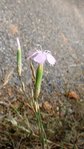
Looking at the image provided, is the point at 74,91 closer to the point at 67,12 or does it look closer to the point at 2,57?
the point at 2,57

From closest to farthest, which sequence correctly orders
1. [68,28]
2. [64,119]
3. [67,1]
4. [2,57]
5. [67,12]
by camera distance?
[64,119] < [2,57] < [68,28] < [67,12] < [67,1]

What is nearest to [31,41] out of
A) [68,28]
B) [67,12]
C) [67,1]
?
[68,28]

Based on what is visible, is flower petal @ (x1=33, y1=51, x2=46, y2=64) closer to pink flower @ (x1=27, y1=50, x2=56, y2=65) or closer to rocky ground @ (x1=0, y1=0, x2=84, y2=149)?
pink flower @ (x1=27, y1=50, x2=56, y2=65)

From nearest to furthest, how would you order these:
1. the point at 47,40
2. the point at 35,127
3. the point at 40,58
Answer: the point at 40,58, the point at 35,127, the point at 47,40

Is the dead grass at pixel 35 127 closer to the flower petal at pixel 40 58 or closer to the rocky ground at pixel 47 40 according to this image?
the rocky ground at pixel 47 40

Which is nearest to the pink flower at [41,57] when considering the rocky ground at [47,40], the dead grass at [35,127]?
the dead grass at [35,127]

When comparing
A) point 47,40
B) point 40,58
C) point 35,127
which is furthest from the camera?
point 47,40

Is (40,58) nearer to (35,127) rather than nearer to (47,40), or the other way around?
(35,127)

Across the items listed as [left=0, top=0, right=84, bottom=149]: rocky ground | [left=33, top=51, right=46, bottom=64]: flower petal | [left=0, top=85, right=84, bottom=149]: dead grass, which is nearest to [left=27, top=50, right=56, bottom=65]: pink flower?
[left=33, top=51, right=46, bottom=64]: flower petal

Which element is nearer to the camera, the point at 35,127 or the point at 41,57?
the point at 41,57

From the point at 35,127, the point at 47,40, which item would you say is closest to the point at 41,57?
the point at 35,127

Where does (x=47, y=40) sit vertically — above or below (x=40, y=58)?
below
